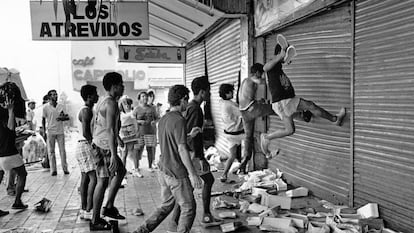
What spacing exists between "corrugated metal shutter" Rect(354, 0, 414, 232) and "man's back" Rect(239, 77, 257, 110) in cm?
222

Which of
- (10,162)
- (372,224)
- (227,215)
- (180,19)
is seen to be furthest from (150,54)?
(372,224)

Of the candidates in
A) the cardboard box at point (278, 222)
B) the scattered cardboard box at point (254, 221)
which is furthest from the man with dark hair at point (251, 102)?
the cardboard box at point (278, 222)

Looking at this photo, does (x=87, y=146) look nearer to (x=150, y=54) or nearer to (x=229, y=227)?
(x=229, y=227)

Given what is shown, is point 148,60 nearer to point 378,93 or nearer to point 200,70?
point 200,70

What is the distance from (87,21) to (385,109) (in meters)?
6.16

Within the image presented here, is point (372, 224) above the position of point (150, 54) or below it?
below

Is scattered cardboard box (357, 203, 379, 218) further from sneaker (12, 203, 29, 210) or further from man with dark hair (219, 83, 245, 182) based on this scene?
sneaker (12, 203, 29, 210)

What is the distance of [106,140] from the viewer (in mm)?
5629

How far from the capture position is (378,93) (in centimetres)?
533

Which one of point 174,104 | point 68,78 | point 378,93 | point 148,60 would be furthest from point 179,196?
point 68,78

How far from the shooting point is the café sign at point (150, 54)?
12.1 m

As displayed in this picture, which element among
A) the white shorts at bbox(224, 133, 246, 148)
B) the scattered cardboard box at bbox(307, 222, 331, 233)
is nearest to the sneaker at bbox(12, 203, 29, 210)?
the white shorts at bbox(224, 133, 246, 148)

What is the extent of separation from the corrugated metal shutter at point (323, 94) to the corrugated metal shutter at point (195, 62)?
22.1 ft

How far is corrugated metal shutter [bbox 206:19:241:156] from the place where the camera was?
33.7 feet
